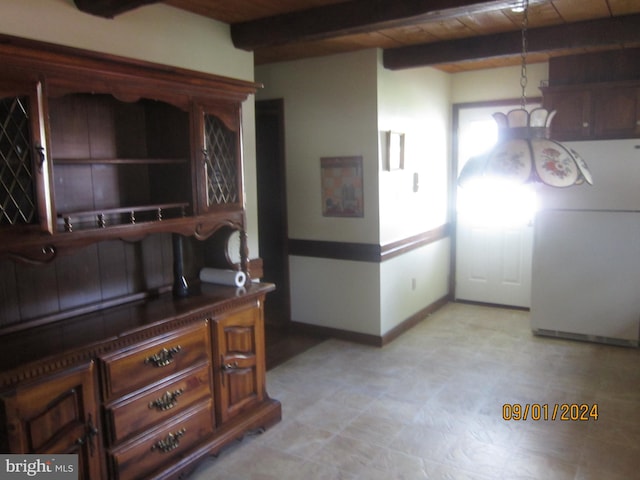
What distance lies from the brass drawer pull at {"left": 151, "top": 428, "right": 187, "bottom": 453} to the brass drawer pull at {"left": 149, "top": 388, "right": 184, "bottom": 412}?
138mm

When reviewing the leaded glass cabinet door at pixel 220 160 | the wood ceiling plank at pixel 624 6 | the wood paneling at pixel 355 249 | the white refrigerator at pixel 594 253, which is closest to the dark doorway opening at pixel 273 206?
the wood paneling at pixel 355 249

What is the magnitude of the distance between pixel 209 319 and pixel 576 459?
2001 mm

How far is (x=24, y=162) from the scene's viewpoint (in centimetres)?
207

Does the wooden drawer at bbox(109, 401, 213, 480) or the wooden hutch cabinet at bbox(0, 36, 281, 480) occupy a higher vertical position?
the wooden hutch cabinet at bbox(0, 36, 281, 480)

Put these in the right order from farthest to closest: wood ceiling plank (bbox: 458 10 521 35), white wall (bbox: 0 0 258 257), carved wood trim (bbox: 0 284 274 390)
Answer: wood ceiling plank (bbox: 458 10 521 35), white wall (bbox: 0 0 258 257), carved wood trim (bbox: 0 284 274 390)

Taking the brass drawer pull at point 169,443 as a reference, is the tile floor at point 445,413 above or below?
below

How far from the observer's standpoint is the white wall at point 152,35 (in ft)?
7.81

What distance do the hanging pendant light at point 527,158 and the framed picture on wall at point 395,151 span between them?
215 centimetres

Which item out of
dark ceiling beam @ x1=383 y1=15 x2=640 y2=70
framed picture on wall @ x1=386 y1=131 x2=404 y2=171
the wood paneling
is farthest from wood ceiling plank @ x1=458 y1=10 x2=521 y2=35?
the wood paneling

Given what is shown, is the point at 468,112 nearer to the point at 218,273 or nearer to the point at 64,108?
the point at 218,273

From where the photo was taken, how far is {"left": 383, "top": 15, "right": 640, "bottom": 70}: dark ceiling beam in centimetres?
342

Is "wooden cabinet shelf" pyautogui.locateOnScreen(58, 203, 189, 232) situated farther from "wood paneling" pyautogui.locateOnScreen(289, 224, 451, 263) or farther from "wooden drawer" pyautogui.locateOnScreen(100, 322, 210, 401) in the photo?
"wood paneling" pyautogui.locateOnScreen(289, 224, 451, 263)

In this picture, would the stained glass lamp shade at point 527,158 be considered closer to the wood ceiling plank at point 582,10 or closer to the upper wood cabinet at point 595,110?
the wood ceiling plank at point 582,10
